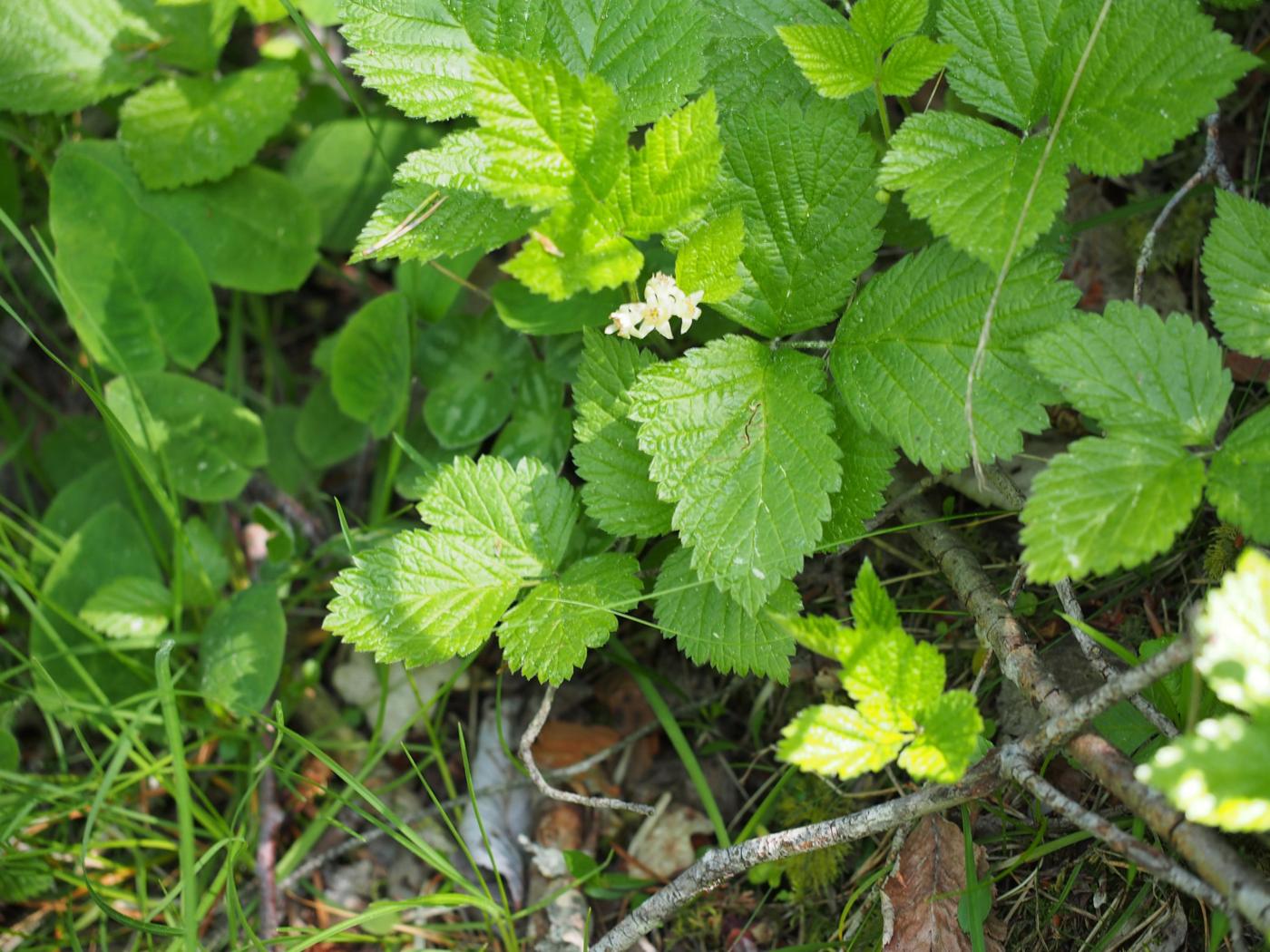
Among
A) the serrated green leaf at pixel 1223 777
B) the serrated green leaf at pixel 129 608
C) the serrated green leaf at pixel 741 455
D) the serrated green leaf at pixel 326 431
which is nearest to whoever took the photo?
the serrated green leaf at pixel 1223 777

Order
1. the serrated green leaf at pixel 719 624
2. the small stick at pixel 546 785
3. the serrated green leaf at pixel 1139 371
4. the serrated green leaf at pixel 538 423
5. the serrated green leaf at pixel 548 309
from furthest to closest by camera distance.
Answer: the serrated green leaf at pixel 538 423 → the serrated green leaf at pixel 548 309 → the small stick at pixel 546 785 → the serrated green leaf at pixel 719 624 → the serrated green leaf at pixel 1139 371

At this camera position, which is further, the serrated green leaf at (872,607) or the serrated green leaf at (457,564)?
the serrated green leaf at (457,564)

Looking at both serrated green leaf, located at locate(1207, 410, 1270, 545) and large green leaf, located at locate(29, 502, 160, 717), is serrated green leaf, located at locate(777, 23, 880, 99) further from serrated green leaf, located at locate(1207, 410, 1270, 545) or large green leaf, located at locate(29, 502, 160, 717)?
large green leaf, located at locate(29, 502, 160, 717)

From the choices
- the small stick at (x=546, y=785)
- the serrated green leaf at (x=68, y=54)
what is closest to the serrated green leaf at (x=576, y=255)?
the small stick at (x=546, y=785)

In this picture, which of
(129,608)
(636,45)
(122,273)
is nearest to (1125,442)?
(636,45)

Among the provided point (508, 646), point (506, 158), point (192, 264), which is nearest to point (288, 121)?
point (192, 264)

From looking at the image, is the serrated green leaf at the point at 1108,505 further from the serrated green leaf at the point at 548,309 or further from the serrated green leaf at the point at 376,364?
the serrated green leaf at the point at 376,364

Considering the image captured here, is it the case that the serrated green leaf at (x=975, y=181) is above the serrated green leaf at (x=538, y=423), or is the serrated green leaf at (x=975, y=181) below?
above

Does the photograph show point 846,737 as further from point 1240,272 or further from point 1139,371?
point 1240,272
